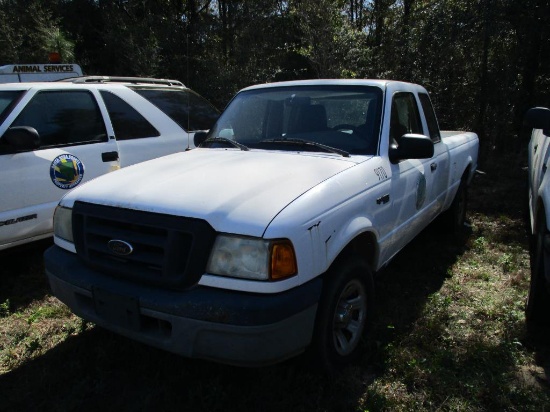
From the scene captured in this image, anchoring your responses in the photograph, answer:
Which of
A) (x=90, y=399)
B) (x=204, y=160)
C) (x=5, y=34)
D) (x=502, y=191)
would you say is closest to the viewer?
(x=90, y=399)

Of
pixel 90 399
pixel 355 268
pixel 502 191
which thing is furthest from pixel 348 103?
pixel 502 191

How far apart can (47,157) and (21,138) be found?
331 mm

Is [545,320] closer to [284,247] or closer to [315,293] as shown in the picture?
[315,293]

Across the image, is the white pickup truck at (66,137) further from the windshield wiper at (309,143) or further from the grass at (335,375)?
the windshield wiper at (309,143)

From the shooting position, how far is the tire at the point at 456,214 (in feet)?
17.4

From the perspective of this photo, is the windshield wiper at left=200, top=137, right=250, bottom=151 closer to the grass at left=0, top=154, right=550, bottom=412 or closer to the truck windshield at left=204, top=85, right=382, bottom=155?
the truck windshield at left=204, top=85, right=382, bottom=155

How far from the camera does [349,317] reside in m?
2.84

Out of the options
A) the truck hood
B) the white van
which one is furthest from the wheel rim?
the white van

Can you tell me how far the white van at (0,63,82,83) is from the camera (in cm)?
573

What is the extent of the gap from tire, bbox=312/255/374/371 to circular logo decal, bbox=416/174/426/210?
114cm

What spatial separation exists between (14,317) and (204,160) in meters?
1.98

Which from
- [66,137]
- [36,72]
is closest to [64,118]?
[66,137]

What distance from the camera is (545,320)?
330 centimetres

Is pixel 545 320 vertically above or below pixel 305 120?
below
